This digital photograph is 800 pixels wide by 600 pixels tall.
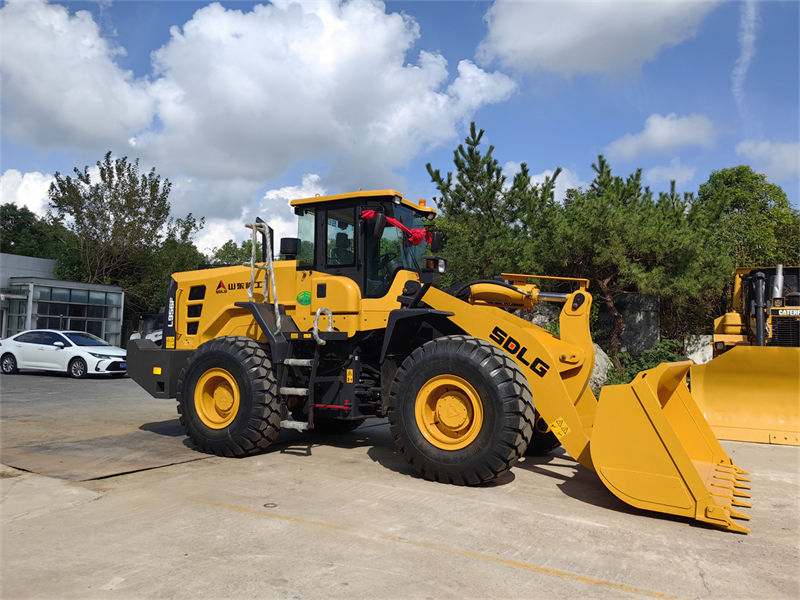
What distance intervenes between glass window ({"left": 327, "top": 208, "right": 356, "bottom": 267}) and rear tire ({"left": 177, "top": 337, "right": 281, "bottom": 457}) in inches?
53.1

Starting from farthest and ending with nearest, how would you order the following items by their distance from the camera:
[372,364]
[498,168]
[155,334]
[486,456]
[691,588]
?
1. [155,334]
2. [498,168]
3. [372,364]
4. [486,456]
5. [691,588]

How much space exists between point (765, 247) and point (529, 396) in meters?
16.0

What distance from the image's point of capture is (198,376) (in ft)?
22.1

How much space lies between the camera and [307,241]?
22.6ft

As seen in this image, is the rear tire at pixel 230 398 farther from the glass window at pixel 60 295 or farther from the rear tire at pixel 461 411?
the glass window at pixel 60 295

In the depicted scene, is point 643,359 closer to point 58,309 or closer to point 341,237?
point 341,237

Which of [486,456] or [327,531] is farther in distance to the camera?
[486,456]

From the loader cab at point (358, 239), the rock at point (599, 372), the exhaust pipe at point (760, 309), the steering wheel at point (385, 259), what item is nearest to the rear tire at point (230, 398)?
the loader cab at point (358, 239)

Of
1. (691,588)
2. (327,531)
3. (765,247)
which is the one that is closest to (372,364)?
(327,531)

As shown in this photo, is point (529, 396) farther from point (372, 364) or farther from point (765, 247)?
point (765, 247)

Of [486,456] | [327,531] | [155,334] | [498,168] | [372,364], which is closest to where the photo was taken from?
[327,531]

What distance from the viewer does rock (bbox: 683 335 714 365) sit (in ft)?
49.0

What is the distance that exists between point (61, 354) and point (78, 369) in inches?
26.9

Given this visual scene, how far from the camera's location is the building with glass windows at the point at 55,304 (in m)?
21.3
